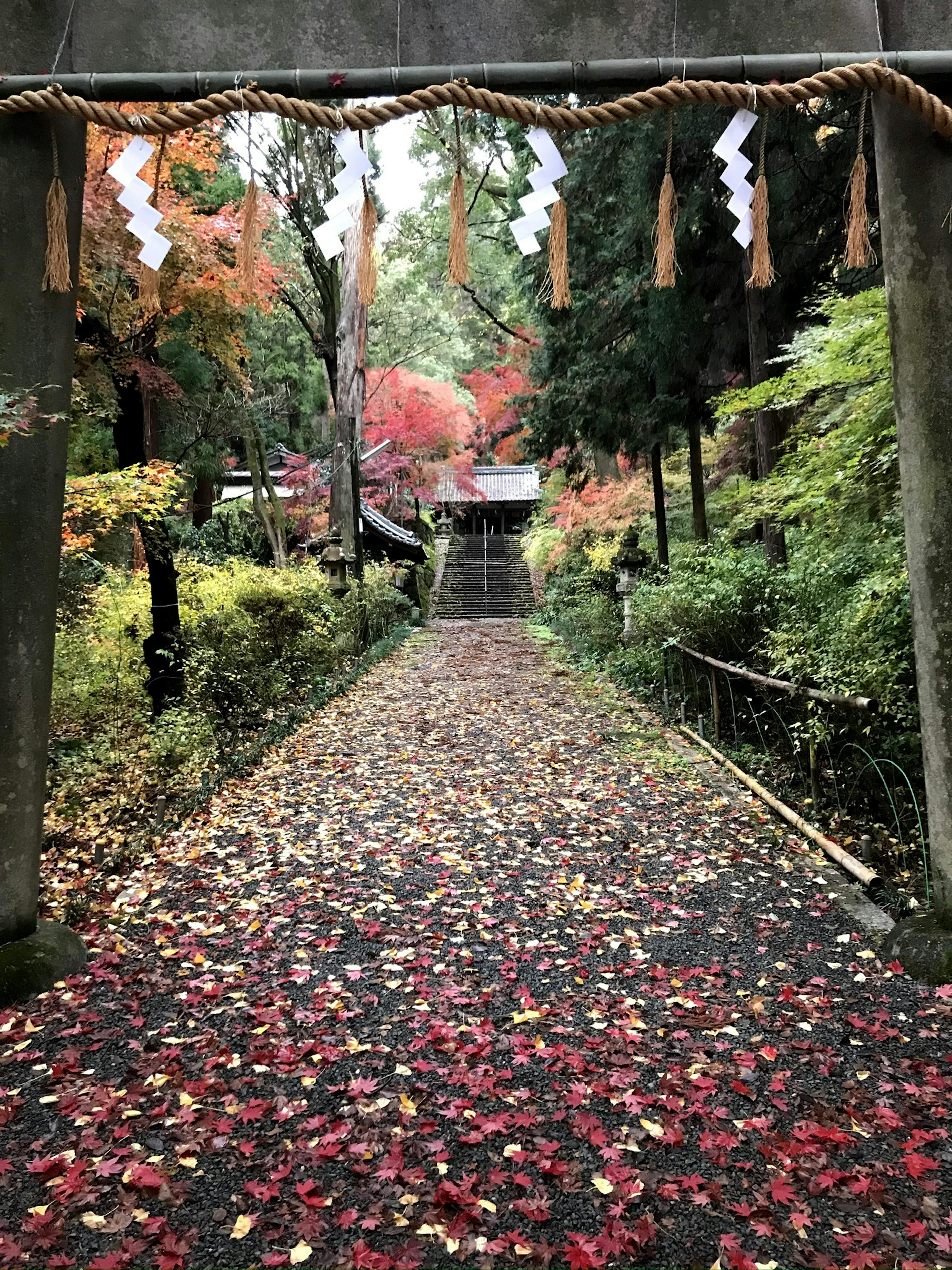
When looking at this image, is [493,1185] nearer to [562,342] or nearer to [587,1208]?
[587,1208]

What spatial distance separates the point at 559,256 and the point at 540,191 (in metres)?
0.24

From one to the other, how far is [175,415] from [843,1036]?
12.7 m

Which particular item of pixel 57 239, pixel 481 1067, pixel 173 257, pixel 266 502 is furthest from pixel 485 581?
pixel 481 1067

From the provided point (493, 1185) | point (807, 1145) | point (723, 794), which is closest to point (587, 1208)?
point (493, 1185)

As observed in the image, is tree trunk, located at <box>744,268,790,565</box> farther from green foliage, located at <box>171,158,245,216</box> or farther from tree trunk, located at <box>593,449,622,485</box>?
tree trunk, located at <box>593,449,622,485</box>

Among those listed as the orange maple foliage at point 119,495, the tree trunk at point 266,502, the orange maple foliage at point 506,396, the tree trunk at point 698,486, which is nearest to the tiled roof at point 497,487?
the orange maple foliage at point 506,396

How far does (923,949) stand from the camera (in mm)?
3129

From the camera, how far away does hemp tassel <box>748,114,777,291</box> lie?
299 cm

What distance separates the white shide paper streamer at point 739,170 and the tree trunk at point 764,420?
5.13m

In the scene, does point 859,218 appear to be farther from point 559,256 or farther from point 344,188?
point 344,188

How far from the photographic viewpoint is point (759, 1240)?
194cm

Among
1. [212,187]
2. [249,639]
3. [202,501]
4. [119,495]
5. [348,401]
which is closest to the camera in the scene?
[119,495]

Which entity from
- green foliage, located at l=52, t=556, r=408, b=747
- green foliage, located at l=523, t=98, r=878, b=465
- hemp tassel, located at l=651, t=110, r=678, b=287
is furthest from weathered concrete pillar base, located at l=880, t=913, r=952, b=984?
green foliage, located at l=523, t=98, r=878, b=465

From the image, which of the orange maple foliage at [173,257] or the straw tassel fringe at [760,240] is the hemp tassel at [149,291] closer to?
the straw tassel fringe at [760,240]
